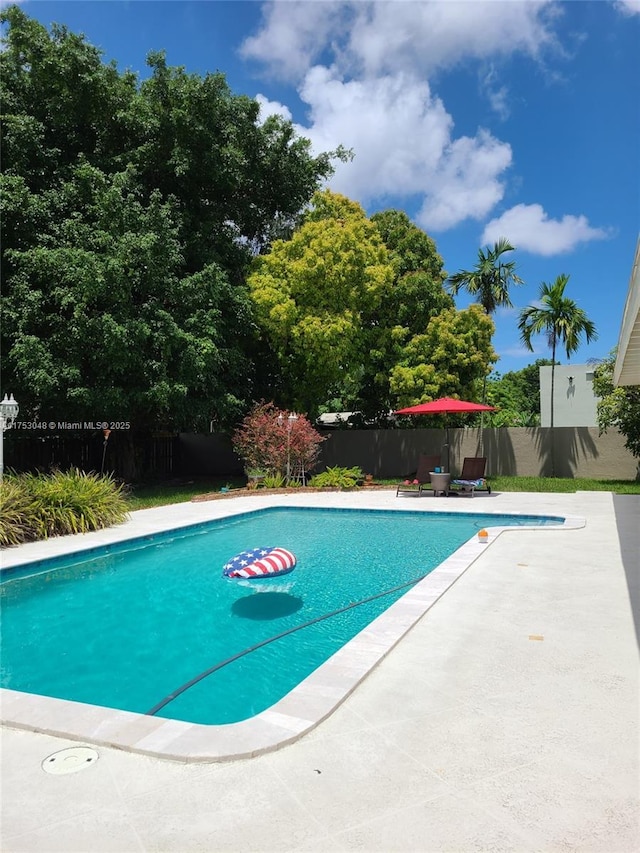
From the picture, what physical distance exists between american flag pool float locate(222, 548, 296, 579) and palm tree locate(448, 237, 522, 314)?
61.0ft

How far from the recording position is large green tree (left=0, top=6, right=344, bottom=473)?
14445 millimetres

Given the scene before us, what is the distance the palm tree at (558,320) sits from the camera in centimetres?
2127

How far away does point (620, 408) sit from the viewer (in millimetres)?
17047

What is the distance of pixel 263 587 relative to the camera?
24.0 feet

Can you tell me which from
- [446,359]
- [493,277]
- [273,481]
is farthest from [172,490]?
[493,277]

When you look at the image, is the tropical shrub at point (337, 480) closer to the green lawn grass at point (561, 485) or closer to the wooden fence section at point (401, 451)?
the wooden fence section at point (401, 451)

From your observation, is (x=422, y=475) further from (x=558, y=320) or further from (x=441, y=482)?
(x=558, y=320)

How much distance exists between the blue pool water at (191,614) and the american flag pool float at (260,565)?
0.33 metres

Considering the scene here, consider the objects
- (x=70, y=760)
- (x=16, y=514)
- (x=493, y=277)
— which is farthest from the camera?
(x=493, y=277)

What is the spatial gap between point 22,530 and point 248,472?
8.56 metres

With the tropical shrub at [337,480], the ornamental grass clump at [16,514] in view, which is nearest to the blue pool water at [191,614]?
the ornamental grass clump at [16,514]

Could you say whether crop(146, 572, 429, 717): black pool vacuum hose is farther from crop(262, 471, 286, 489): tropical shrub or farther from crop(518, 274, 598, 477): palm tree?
crop(518, 274, 598, 477): palm tree

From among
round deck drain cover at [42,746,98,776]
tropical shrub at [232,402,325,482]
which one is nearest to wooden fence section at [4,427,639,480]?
tropical shrub at [232,402,325,482]

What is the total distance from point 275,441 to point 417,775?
14.7m
